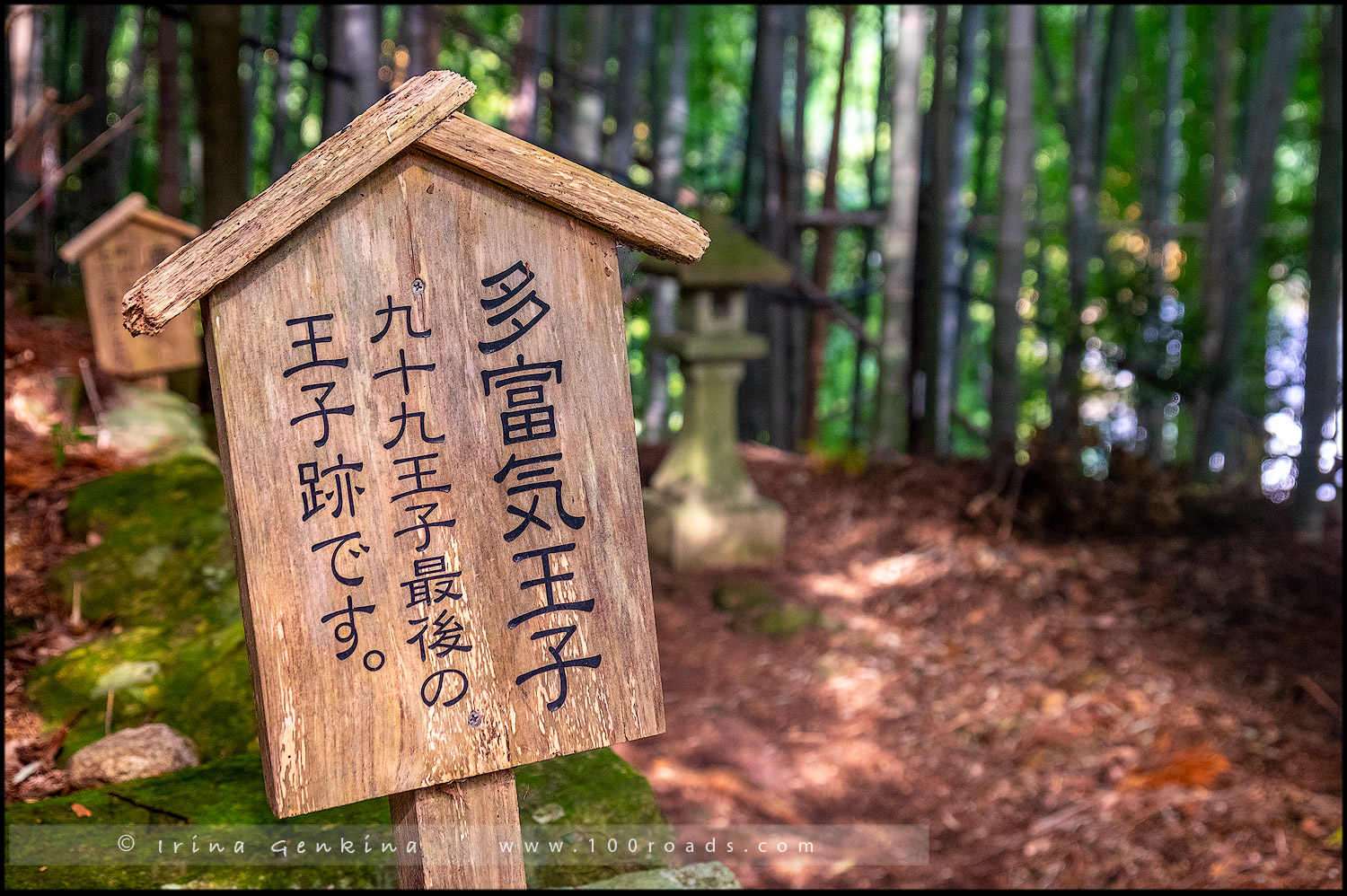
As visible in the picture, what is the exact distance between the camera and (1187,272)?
11398mm

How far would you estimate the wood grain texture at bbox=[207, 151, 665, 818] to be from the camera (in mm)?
1250

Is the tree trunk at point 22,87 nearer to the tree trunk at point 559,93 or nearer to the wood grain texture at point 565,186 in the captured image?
the tree trunk at point 559,93

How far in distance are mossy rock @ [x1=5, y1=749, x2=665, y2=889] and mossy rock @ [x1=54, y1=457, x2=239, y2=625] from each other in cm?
94

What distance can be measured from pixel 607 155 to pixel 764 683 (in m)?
7.38

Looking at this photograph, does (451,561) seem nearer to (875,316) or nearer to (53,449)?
(53,449)

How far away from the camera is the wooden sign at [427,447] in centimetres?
124

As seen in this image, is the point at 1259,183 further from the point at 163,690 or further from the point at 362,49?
the point at 163,690

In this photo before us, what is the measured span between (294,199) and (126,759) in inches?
58.8

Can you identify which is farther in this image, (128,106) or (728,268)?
A: (128,106)

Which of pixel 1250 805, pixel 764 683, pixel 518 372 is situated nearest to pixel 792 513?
pixel 764 683

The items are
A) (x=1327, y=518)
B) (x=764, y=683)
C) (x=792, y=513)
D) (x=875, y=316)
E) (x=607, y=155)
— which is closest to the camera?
(x=764, y=683)

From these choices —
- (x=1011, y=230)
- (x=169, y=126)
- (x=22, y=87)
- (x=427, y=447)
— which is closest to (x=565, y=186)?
(x=427, y=447)

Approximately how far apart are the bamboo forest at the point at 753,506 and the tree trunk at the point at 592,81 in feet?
0.14

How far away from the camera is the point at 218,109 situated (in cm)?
490
